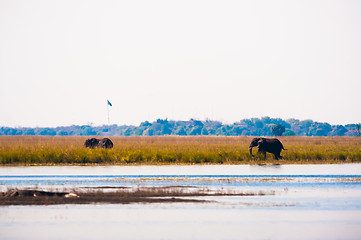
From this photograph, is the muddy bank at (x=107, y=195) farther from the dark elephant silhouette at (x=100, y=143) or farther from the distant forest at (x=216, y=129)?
the distant forest at (x=216, y=129)

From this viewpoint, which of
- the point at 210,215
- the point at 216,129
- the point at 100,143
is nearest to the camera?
the point at 210,215

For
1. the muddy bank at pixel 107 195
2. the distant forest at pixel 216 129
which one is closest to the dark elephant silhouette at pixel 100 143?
the muddy bank at pixel 107 195

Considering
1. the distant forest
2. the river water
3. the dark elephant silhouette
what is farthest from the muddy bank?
the distant forest

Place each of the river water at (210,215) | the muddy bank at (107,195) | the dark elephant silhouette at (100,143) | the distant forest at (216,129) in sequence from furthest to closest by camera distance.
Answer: the distant forest at (216,129) < the dark elephant silhouette at (100,143) < the muddy bank at (107,195) < the river water at (210,215)

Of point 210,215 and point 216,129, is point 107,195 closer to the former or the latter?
point 210,215

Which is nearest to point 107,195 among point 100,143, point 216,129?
point 100,143

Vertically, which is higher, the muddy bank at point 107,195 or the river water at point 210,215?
the muddy bank at point 107,195

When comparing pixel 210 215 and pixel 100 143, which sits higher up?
pixel 100 143

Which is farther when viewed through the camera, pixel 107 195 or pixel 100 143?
pixel 100 143

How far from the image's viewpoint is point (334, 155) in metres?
35.6

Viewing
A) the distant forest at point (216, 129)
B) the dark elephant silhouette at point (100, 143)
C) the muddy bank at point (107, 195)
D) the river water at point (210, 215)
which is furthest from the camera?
the distant forest at point (216, 129)

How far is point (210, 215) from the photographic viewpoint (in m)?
14.4

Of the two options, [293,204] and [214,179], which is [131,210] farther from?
[214,179]

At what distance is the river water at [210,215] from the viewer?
40.2 ft
